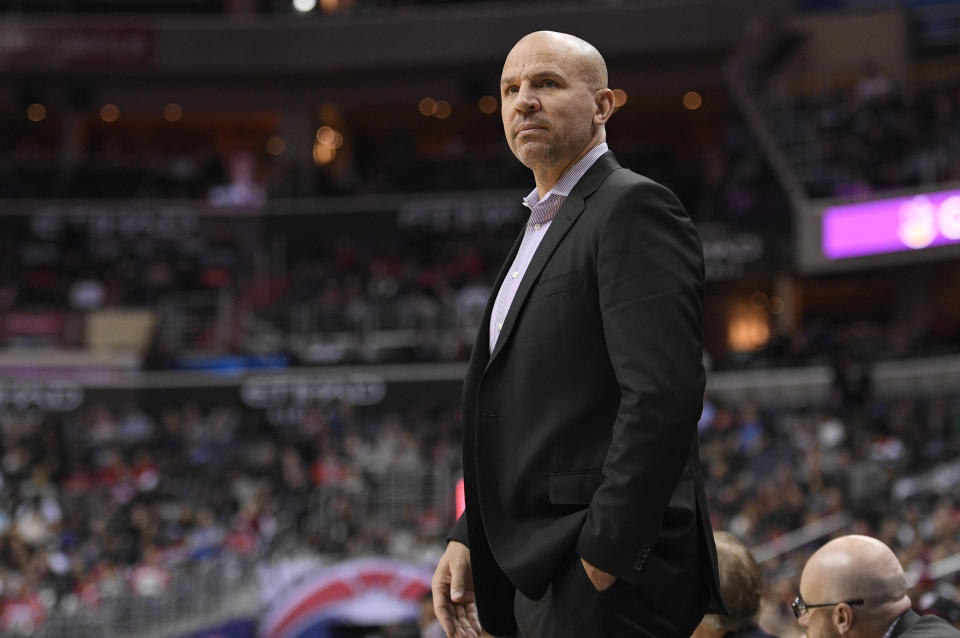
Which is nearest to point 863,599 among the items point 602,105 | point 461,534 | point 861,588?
point 861,588

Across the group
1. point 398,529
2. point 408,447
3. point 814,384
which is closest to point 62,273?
point 408,447

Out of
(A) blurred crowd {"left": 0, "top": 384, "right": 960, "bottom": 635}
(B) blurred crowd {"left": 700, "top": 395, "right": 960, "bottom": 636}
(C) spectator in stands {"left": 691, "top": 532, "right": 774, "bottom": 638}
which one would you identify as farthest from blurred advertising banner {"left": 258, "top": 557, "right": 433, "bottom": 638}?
(C) spectator in stands {"left": 691, "top": 532, "right": 774, "bottom": 638}

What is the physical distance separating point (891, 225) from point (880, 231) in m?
0.14

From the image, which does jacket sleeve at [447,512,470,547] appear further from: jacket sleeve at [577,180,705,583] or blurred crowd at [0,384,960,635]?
blurred crowd at [0,384,960,635]

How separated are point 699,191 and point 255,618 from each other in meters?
10.3

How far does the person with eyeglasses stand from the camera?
92.1 inches

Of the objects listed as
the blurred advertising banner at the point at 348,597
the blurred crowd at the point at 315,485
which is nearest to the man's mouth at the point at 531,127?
the blurred crowd at the point at 315,485

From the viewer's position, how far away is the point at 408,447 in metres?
14.2

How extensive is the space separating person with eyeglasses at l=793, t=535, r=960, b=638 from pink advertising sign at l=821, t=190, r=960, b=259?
12769 mm

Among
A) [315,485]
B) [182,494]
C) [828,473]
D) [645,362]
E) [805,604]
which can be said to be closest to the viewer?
[645,362]

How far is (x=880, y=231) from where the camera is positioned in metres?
14.6

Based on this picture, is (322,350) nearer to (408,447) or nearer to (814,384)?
(408,447)

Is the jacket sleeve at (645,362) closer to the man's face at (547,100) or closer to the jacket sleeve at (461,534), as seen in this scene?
the man's face at (547,100)

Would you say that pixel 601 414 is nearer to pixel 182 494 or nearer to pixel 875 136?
pixel 182 494
